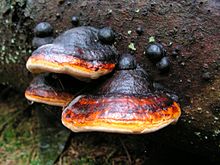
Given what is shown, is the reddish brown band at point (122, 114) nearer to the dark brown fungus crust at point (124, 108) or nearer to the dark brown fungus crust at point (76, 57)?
the dark brown fungus crust at point (124, 108)

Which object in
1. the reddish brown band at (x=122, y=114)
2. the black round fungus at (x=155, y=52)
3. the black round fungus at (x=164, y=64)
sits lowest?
the reddish brown band at (x=122, y=114)

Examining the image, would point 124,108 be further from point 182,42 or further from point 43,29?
point 43,29

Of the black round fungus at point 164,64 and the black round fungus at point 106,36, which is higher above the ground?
the black round fungus at point 106,36

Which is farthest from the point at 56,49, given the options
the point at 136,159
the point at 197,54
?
Answer: the point at 136,159

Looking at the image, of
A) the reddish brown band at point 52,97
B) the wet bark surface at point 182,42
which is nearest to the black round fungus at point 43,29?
the wet bark surface at point 182,42

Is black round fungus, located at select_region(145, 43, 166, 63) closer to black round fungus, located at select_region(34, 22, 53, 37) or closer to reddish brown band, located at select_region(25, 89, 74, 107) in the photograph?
reddish brown band, located at select_region(25, 89, 74, 107)

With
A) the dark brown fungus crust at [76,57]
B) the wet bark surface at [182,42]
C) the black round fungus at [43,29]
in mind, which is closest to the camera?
the dark brown fungus crust at [76,57]

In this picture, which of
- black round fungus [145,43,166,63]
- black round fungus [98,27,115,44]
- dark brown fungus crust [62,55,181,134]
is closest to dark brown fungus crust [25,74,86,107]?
dark brown fungus crust [62,55,181,134]
